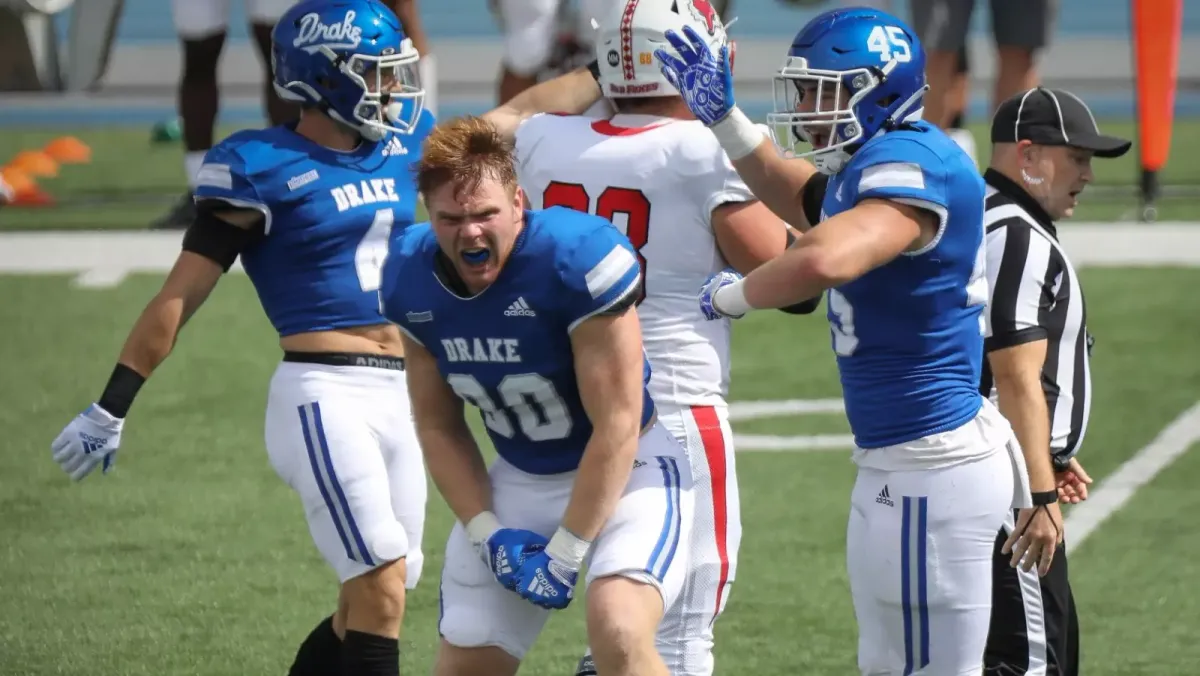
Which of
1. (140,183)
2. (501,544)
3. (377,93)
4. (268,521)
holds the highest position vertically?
(377,93)

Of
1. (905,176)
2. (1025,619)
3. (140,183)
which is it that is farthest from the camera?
(140,183)

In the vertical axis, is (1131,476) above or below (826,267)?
below

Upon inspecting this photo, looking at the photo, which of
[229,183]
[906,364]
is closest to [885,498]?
[906,364]

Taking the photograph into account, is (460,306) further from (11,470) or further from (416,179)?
(11,470)

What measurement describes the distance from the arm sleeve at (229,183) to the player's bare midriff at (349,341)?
37 cm

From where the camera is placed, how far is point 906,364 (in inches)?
166

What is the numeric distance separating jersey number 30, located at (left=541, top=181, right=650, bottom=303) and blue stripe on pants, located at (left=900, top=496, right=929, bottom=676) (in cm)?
84

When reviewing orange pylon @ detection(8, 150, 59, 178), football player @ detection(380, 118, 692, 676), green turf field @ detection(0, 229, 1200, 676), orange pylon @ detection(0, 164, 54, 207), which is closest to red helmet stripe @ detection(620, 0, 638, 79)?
football player @ detection(380, 118, 692, 676)

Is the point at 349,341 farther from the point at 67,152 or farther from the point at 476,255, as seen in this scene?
the point at 67,152

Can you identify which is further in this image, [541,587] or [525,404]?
[525,404]

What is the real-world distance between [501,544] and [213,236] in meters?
1.37

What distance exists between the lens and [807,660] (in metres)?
5.72

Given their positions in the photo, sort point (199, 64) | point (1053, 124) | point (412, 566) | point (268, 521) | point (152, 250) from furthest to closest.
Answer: point (152, 250) → point (199, 64) → point (268, 521) → point (412, 566) → point (1053, 124)

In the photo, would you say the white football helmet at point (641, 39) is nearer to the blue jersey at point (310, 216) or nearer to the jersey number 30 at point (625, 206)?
the jersey number 30 at point (625, 206)
